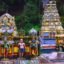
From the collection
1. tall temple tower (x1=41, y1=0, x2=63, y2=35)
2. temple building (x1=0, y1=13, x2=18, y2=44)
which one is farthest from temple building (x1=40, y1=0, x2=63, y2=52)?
temple building (x1=0, y1=13, x2=18, y2=44)

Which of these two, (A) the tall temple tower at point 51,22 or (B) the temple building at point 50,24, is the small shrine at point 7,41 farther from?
(A) the tall temple tower at point 51,22

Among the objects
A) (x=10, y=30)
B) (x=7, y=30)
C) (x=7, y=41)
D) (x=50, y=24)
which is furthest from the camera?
(x=50, y=24)

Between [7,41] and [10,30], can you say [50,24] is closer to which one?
[10,30]

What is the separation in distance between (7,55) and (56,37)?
2.32m

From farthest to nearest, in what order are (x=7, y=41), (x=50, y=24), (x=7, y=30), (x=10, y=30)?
1. (x=50, y=24)
2. (x=10, y=30)
3. (x=7, y=30)
4. (x=7, y=41)

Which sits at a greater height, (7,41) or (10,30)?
(10,30)

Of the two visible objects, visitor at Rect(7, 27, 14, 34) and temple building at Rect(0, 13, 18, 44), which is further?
visitor at Rect(7, 27, 14, 34)

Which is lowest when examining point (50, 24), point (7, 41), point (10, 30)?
point (7, 41)

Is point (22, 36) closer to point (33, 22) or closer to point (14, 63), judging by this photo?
point (14, 63)

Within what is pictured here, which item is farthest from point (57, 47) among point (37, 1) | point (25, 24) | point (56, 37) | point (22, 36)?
point (37, 1)

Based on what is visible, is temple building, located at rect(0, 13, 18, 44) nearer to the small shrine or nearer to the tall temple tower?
the small shrine

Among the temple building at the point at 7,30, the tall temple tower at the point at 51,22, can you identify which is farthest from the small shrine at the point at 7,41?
the tall temple tower at the point at 51,22

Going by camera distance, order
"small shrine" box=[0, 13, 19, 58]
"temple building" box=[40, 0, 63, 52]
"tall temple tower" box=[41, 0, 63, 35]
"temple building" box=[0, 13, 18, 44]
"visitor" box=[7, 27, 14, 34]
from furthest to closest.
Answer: "tall temple tower" box=[41, 0, 63, 35] < "temple building" box=[40, 0, 63, 52] < "visitor" box=[7, 27, 14, 34] < "temple building" box=[0, 13, 18, 44] < "small shrine" box=[0, 13, 19, 58]

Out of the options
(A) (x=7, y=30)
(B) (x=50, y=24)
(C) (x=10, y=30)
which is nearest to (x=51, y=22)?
(B) (x=50, y=24)
